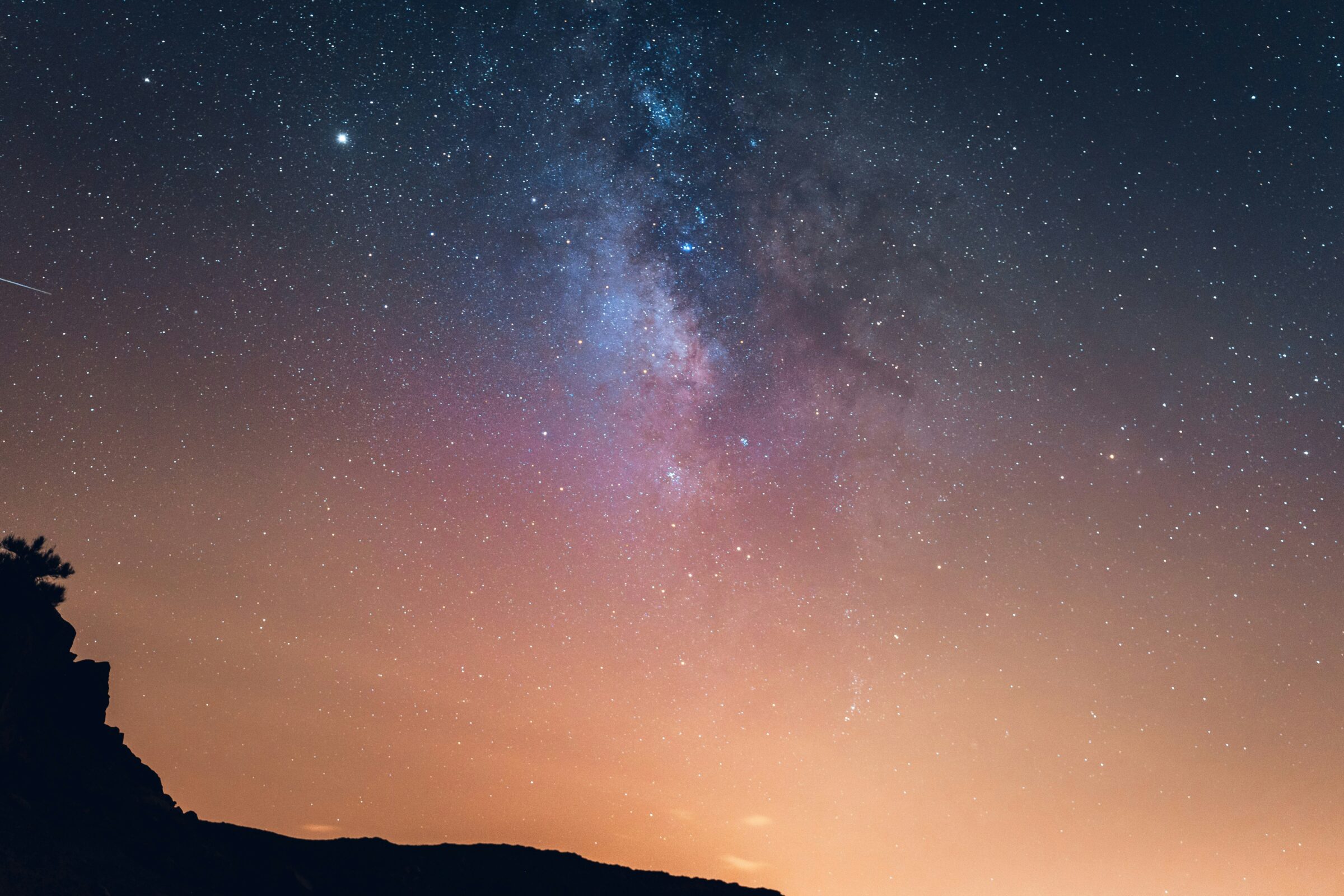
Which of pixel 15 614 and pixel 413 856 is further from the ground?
pixel 15 614

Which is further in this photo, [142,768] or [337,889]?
[142,768]

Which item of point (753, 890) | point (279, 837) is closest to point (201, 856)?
point (279, 837)

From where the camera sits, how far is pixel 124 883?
14172 millimetres

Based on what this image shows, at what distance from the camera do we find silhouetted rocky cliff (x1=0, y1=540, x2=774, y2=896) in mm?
14195

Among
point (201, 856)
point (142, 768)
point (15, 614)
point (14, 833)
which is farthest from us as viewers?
point (142, 768)

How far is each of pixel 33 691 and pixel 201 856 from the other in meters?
5.27

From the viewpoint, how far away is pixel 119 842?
1543cm

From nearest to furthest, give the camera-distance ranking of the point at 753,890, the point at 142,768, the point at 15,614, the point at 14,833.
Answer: the point at 14,833
the point at 15,614
the point at 142,768
the point at 753,890

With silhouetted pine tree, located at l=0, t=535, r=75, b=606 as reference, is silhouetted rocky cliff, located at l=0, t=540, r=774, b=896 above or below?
below

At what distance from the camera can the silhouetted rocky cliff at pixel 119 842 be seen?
14195mm

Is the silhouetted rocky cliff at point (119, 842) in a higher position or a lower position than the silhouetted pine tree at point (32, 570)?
lower

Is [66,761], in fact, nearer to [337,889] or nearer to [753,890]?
[337,889]

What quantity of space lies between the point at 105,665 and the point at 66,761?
3.63 meters

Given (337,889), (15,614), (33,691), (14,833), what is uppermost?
(15,614)
